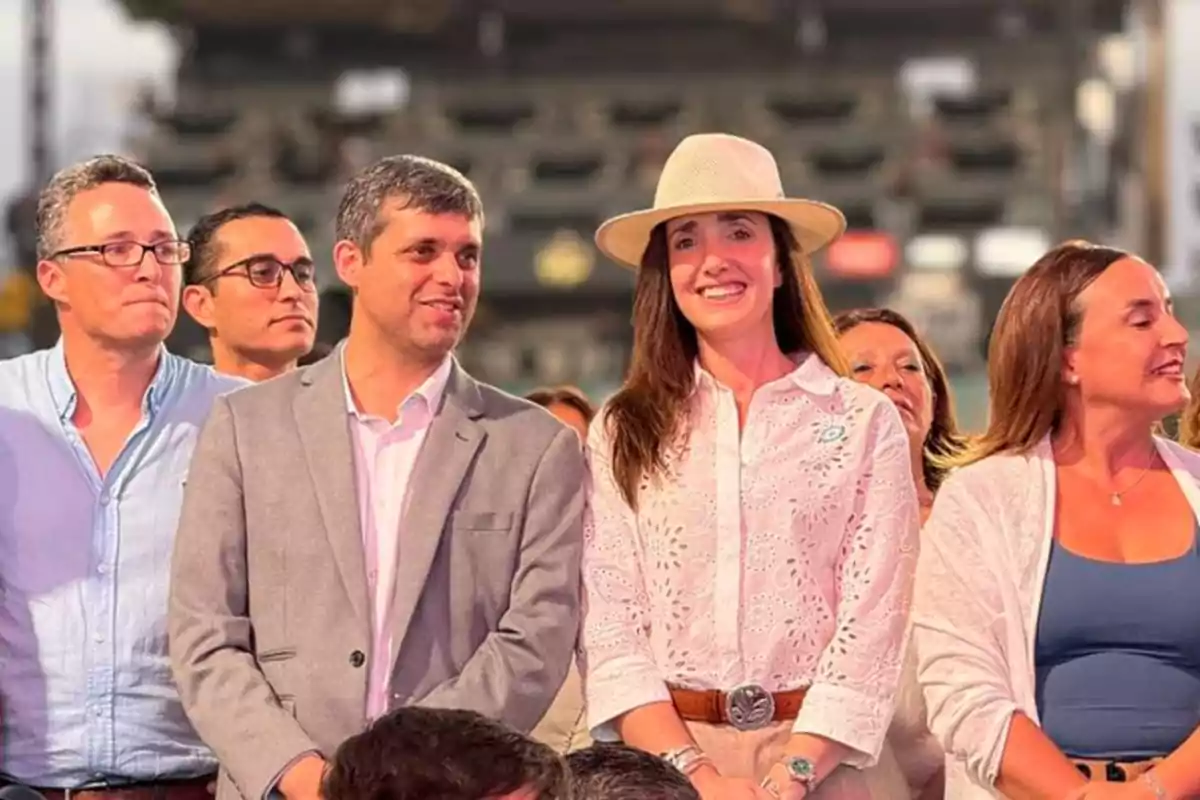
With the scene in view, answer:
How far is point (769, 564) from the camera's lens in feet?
11.2

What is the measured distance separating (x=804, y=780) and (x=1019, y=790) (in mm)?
318

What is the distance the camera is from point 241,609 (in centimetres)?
340

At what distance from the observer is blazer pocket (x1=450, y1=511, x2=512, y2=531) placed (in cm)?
337

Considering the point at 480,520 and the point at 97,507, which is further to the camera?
the point at 97,507

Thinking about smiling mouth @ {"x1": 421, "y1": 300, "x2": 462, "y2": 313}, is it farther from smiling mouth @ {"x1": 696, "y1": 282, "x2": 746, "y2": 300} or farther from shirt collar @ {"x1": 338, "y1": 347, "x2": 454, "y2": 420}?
smiling mouth @ {"x1": 696, "y1": 282, "x2": 746, "y2": 300}

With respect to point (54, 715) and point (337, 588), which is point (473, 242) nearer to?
point (337, 588)

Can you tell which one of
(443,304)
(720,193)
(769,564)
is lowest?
(769,564)

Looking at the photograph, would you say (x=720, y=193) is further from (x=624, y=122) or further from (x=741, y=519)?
(x=624, y=122)

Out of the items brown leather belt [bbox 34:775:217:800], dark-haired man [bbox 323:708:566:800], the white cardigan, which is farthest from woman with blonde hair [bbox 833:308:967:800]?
dark-haired man [bbox 323:708:566:800]

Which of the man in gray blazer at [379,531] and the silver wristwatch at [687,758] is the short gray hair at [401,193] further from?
the silver wristwatch at [687,758]

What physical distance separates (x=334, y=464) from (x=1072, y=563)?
111cm

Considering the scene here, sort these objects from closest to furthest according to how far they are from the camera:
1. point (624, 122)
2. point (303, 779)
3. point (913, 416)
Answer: point (303, 779)
point (913, 416)
point (624, 122)

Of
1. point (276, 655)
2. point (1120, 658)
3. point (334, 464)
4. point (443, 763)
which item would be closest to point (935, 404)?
point (1120, 658)

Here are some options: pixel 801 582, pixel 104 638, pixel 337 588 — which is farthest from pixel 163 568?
pixel 801 582
